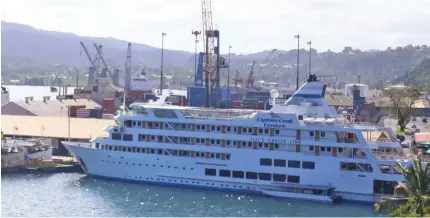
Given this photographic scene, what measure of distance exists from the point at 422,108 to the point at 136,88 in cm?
2355

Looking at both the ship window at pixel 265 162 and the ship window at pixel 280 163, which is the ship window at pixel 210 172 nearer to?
the ship window at pixel 265 162

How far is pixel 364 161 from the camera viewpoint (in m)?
29.6

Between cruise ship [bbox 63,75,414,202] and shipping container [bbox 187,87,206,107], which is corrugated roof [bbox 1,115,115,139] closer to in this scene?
shipping container [bbox 187,87,206,107]

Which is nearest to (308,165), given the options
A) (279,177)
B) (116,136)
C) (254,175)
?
(279,177)

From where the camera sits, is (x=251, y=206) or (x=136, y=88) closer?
(x=251, y=206)

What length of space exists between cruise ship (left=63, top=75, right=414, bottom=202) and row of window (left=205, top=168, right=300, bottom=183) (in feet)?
0.12

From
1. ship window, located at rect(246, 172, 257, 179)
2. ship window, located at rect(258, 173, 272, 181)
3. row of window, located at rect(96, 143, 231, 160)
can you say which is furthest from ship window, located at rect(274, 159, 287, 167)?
row of window, located at rect(96, 143, 231, 160)

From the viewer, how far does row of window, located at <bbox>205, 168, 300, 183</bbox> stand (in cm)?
3045

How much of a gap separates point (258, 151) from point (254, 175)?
919mm

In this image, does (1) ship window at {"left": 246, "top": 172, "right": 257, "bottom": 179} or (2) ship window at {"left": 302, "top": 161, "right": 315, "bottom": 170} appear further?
(1) ship window at {"left": 246, "top": 172, "right": 257, "bottom": 179}

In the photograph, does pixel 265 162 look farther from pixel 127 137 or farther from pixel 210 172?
pixel 127 137

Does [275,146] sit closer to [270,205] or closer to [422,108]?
[270,205]

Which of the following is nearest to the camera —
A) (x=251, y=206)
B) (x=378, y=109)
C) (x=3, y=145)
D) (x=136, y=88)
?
(x=251, y=206)

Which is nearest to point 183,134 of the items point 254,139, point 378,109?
point 254,139
